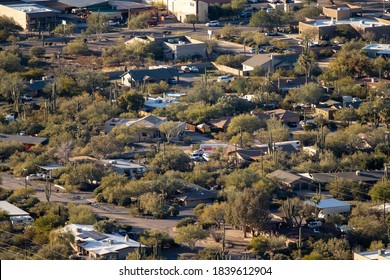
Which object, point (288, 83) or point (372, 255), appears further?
point (288, 83)

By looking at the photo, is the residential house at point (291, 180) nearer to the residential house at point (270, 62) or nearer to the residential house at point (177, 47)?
the residential house at point (270, 62)

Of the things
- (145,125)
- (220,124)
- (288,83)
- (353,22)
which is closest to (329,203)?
(220,124)

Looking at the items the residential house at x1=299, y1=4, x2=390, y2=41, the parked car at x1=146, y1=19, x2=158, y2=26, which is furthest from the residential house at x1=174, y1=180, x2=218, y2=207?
the parked car at x1=146, y1=19, x2=158, y2=26

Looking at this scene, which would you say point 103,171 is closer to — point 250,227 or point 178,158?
point 178,158

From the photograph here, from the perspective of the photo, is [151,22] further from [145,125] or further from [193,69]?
[145,125]

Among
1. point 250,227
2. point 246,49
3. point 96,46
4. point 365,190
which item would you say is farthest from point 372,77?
point 250,227

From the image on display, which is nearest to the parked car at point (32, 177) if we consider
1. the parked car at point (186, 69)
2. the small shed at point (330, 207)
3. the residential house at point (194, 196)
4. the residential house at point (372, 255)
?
the residential house at point (194, 196)

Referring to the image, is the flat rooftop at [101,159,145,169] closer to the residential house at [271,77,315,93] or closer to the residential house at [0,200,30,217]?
the residential house at [0,200,30,217]
